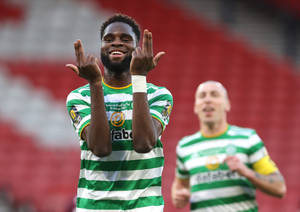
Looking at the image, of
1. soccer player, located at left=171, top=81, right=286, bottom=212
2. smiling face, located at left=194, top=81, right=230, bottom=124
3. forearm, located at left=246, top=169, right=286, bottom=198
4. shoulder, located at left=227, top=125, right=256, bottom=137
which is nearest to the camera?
forearm, located at left=246, top=169, right=286, bottom=198

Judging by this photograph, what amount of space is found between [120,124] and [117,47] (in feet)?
1.32

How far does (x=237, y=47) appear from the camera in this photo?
10766 mm

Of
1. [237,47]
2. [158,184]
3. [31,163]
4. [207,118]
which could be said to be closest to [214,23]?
[237,47]

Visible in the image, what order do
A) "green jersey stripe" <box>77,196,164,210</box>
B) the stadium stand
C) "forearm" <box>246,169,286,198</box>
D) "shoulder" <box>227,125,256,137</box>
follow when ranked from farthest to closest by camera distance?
the stadium stand, "shoulder" <box>227,125,256,137</box>, "forearm" <box>246,169,286,198</box>, "green jersey stripe" <box>77,196,164,210</box>

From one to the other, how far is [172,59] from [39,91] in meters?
2.66

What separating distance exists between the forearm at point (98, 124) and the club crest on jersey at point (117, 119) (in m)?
0.15

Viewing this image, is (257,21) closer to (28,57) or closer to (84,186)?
(28,57)

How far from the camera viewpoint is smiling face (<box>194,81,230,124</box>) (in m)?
4.16

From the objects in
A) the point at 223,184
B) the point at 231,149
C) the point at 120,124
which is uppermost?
the point at 120,124

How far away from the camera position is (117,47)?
110 inches

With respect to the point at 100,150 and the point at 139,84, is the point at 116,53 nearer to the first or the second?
the point at 139,84

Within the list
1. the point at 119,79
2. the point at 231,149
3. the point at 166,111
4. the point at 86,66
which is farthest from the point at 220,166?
the point at 86,66

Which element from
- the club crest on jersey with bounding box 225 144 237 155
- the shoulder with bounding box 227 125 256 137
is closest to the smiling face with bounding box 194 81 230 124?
the shoulder with bounding box 227 125 256 137

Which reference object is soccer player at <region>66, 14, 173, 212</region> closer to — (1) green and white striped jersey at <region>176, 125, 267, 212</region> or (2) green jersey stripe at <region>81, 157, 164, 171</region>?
(2) green jersey stripe at <region>81, 157, 164, 171</region>
